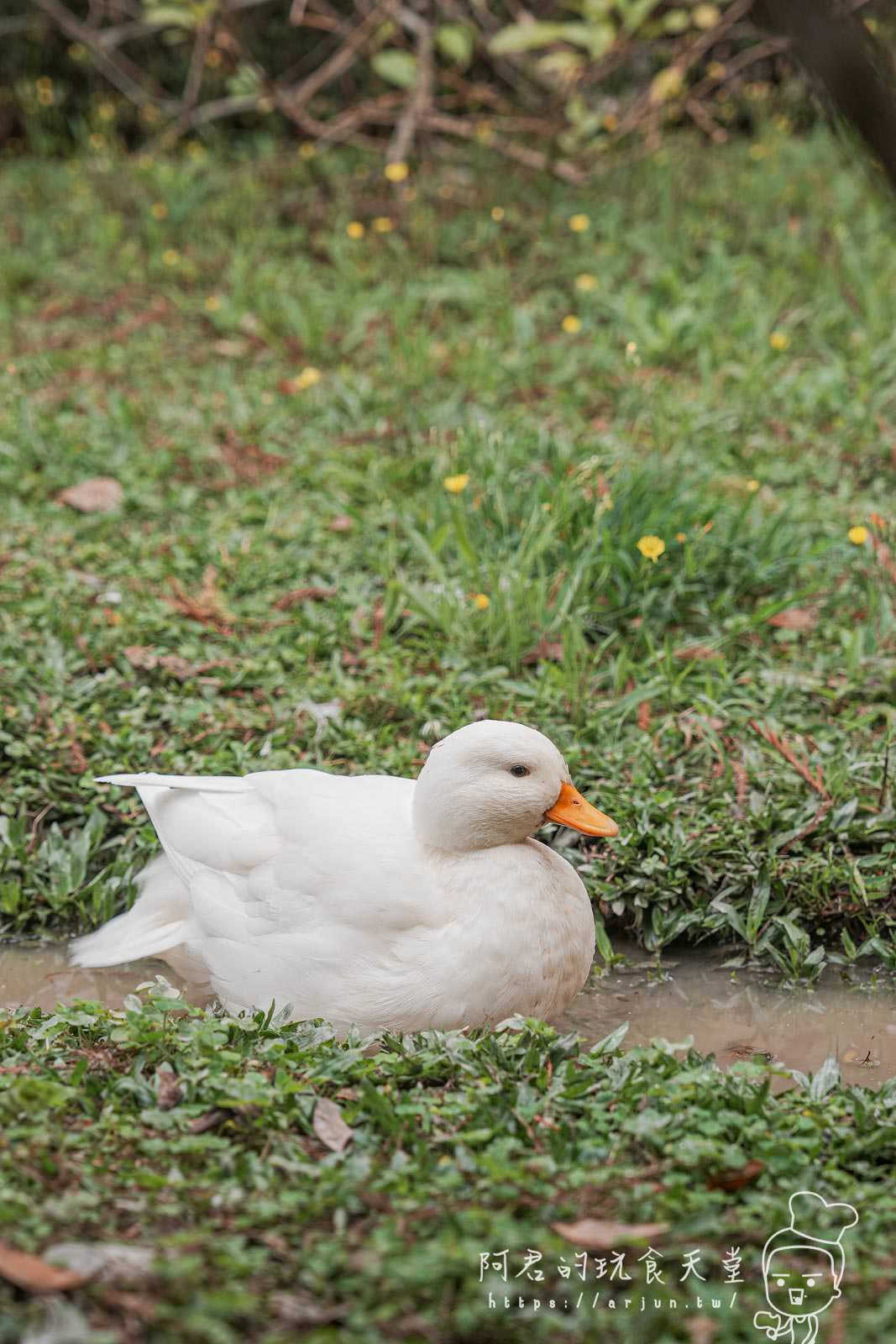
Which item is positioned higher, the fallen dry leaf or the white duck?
the fallen dry leaf

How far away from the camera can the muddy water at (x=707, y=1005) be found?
313cm

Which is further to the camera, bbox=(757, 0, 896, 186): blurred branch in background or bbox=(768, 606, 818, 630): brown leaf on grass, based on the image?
bbox=(768, 606, 818, 630): brown leaf on grass

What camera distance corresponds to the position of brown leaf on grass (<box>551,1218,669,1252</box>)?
2051 millimetres

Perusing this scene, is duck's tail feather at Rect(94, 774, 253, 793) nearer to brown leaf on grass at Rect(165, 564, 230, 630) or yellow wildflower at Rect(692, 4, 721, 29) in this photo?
brown leaf on grass at Rect(165, 564, 230, 630)

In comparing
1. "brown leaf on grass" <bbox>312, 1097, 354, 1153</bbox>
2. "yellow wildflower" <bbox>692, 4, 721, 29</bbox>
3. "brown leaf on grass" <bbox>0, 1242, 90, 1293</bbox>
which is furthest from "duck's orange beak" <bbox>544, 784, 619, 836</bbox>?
"yellow wildflower" <bbox>692, 4, 721, 29</bbox>

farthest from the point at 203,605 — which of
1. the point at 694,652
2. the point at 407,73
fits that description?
the point at 407,73

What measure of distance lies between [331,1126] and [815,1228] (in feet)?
2.68

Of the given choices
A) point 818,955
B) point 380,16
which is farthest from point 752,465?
point 380,16

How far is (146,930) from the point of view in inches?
132

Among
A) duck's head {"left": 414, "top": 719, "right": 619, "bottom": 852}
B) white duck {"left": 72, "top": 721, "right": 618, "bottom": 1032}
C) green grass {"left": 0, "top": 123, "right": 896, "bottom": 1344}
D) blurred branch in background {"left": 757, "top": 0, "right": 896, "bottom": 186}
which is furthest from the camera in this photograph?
duck's head {"left": 414, "top": 719, "right": 619, "bottom": 852}

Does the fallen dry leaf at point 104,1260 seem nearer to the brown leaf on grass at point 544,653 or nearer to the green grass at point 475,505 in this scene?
the green grass at point 475,505

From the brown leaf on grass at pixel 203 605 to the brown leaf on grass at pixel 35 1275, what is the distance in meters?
2.66

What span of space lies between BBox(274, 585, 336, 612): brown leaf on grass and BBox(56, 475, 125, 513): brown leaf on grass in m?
0.95

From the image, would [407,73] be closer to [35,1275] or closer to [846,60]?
[846,60]
